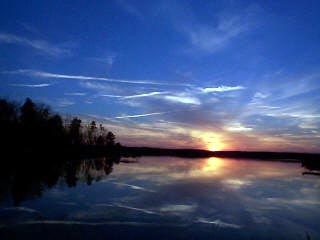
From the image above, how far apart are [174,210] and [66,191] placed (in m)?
13.0

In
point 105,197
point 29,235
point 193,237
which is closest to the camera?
point 29,235

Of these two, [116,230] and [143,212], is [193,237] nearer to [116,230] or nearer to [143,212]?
[116,230]

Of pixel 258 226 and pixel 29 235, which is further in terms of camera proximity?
pixel 258 226

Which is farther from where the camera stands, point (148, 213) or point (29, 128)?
point (29, 128)

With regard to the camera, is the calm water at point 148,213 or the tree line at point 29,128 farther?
the tree line at point 29,128

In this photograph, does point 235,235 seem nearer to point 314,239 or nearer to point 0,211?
point 314,239

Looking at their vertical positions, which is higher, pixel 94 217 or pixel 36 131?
pixel 36 131

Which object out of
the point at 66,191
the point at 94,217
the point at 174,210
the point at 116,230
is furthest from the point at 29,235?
the point at 66,191

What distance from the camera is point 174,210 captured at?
2981 centimetres

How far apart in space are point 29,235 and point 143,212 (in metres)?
10.4

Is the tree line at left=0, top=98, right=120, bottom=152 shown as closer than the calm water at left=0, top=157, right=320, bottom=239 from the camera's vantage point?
No

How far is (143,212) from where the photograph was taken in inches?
1095

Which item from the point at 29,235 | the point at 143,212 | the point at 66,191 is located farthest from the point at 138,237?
the point at 66,191

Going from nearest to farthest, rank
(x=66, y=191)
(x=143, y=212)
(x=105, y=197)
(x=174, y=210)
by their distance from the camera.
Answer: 1. (x=143, y=212)
2. (x=174, y=210)
3. (x=105, y=197)
4. (x=66, y=191)
